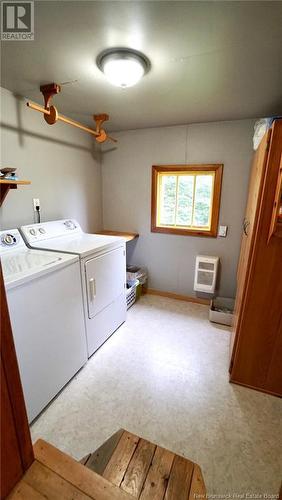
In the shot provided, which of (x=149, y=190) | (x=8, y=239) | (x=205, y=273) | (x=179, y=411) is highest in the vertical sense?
(x=149, y=190)

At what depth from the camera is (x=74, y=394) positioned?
170 centimetres

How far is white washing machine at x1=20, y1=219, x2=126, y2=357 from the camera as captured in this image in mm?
1890

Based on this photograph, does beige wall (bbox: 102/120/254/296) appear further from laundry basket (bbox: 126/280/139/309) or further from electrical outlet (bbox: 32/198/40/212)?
electrical outlet (bbox: 32/198/40/212)

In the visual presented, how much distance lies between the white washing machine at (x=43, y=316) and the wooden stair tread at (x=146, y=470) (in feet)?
1.85

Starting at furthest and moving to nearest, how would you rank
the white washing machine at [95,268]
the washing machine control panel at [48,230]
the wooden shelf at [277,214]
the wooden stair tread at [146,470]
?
the washing machine control panel at [48,230]
the white washing machine at [95,268]
the wooden shelf at [277,214]
the wooden stair tread at [146,470]

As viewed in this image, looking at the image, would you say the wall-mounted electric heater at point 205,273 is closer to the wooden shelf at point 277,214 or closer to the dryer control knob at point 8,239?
the wooden shelf at point 277,214

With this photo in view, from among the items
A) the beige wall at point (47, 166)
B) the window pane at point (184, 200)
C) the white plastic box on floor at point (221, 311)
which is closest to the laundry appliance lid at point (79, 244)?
the beige wall at point (47, 166)

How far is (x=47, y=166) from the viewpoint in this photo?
89.6 inches

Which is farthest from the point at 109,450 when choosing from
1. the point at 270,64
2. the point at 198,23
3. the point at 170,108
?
the point at 170,108

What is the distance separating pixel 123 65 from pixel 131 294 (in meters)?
2.37

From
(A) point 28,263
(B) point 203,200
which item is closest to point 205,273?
(B) point 203,200

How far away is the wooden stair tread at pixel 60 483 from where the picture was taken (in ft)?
2.15

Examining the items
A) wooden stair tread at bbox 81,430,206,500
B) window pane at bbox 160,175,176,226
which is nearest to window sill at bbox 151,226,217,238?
window pane at bbox 160,175,176,226

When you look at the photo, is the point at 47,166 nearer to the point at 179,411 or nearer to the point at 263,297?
the point at 263,297
